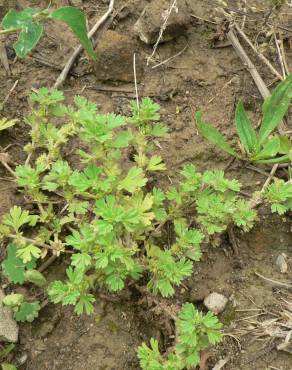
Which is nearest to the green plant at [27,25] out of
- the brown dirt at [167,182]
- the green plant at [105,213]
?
the green plant at [105,213]

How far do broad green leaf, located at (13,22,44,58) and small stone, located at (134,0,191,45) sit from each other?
2.42 ft

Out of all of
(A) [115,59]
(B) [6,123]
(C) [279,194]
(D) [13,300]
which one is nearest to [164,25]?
(A) [115,59]

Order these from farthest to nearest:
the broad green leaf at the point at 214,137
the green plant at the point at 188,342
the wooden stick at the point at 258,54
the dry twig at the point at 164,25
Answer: the wooden stick at the point at 258,54, the dry twig at the point at 164,25, the broad green leaf at the point at 214,137, the green plant at the point at 188,342

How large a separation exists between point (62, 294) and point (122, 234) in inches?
15.1

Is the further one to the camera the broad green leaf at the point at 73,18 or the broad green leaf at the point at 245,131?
the broad green leaf at the point at 245,131

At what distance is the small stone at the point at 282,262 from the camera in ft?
8.25

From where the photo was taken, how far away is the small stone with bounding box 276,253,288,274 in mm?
2514

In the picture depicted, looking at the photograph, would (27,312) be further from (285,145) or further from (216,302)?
(285,145)

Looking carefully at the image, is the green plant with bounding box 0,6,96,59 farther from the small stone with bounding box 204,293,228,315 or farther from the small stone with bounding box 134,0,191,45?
the small stone with bounding box 204,293,228,315

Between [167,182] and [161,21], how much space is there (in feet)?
3.11

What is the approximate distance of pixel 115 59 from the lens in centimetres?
→ 288

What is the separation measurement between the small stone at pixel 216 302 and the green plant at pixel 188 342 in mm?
300

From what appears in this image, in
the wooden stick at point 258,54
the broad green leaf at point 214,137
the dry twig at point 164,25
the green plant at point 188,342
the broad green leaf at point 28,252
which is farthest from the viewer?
the wooden stick at point 258,54

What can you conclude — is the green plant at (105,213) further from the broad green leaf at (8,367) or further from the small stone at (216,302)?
the broad green leaf at (8,367)
